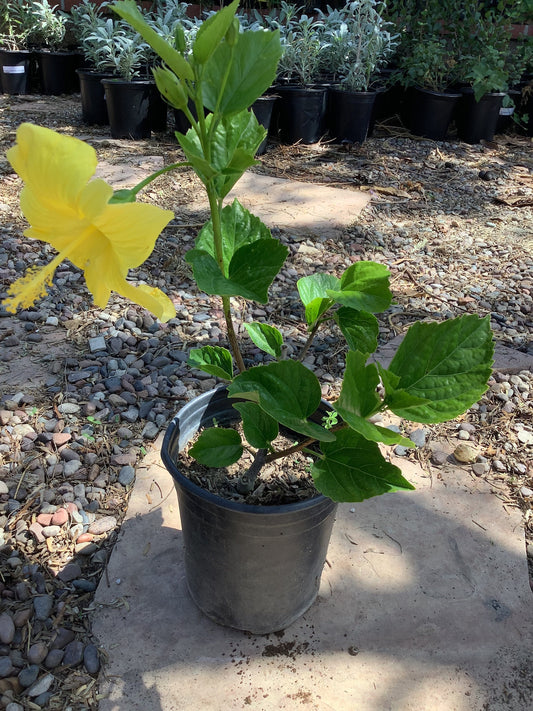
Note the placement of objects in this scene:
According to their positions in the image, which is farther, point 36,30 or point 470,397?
point 36,30

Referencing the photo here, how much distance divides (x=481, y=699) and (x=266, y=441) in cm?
79

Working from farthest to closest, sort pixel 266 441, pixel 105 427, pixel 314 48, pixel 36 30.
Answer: pixel 36 30 < pixel 314 48 < pixel 105 427 < pixel 266 441

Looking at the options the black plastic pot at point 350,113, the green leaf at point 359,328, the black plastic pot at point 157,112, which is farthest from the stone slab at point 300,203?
the green leaf at point 359,328

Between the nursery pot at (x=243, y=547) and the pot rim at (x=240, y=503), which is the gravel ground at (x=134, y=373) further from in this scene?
the pot rim at (x=240, y=503)

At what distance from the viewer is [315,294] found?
3.91ft

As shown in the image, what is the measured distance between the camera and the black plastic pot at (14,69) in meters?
5.98

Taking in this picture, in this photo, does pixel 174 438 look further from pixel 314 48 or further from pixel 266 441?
pixel 314 48

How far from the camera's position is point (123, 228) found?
71 centimetres

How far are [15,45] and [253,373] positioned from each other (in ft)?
21.8

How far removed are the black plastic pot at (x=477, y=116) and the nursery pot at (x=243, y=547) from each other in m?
4.57

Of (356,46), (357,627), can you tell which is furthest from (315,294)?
(356,46)

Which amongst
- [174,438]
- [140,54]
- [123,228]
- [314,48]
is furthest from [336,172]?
[123,228]

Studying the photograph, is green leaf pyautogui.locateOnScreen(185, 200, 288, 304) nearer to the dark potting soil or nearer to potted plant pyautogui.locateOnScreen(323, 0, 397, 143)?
the dark potting soil

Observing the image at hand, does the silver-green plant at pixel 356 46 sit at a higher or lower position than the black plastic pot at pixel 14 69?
higher
